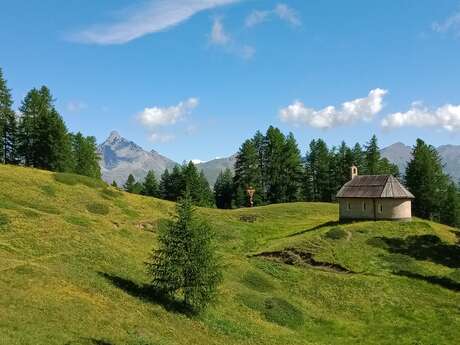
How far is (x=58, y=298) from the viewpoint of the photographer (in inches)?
1068

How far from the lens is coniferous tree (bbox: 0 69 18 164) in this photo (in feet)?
301

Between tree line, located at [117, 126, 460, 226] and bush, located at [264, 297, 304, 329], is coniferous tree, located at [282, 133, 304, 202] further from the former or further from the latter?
bush, located at [264, 297, 304, 329]

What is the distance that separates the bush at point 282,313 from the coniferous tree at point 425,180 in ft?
240

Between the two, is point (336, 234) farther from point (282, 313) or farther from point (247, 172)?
point (247, 172)

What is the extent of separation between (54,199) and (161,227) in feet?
44.1

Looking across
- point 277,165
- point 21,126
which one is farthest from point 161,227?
point 277,165

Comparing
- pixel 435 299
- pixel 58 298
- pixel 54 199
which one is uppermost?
pixel 54 199

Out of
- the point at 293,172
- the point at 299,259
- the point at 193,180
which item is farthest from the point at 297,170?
the point at 299,259

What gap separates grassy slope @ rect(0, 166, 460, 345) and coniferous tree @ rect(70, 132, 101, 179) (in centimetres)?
4784

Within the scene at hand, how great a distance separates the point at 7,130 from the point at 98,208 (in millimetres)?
46304

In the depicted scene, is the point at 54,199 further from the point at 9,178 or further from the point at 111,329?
the point at 111,329

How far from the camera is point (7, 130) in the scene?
9581cm

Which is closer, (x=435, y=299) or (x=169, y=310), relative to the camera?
(x=169, y=310)

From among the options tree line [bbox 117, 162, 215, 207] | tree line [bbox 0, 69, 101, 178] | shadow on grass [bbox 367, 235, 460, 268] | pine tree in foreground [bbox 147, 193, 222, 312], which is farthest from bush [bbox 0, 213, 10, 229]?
tree line [bbox 117, 162, 215, 207]
